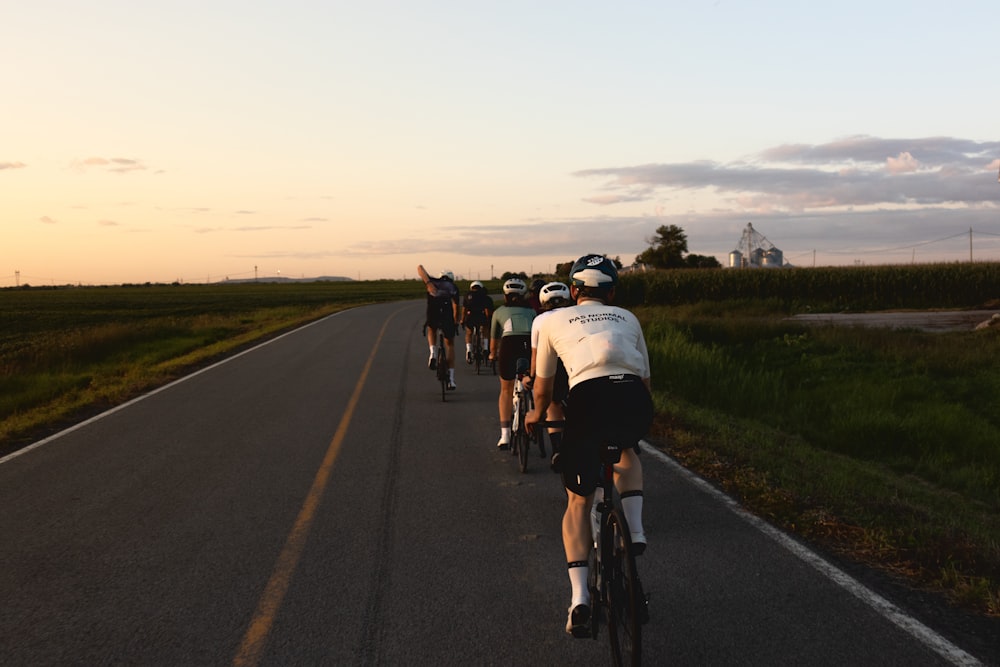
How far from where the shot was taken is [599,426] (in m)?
4.11

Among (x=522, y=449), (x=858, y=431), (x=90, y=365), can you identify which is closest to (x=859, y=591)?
(x=522, y=449)

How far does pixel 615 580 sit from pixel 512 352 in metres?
5.34

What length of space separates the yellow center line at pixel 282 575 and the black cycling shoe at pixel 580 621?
1677mm

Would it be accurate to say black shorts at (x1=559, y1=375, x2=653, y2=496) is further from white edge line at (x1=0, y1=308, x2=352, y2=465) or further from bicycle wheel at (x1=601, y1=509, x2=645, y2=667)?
white edge line at (x1=0, y1=308, x2=352, y2=465)

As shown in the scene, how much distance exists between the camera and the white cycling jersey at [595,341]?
4.18 metres

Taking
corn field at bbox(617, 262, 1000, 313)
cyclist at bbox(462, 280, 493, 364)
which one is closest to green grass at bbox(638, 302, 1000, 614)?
cyclist at bbox(462, 280, 493, 364)

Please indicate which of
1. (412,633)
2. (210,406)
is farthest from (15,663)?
(210,406)

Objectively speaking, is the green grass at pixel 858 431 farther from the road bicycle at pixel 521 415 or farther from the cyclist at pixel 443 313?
the cyclist at pixel 443 313

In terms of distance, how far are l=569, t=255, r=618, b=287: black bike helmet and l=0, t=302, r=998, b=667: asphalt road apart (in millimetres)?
1989

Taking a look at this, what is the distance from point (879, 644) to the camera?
441 centimetres

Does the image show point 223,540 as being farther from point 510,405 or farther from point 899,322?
point 899,322

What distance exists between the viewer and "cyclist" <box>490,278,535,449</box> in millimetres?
9242

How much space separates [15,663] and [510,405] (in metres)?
6.05

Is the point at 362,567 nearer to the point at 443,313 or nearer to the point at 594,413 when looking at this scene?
the point at 594,413
